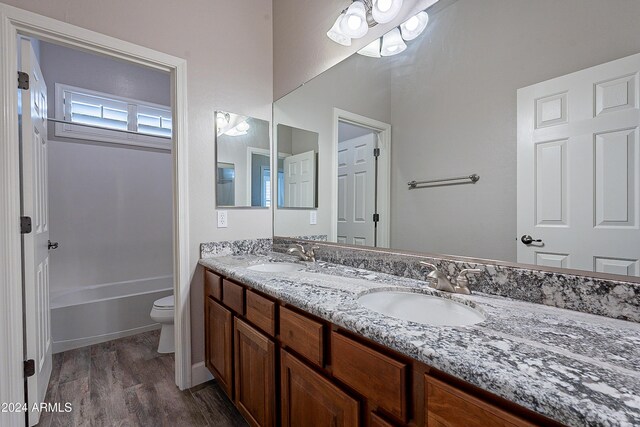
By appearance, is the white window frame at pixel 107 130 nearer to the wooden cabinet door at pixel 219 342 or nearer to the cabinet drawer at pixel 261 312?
the wooden cabinet door at pixel 219 342

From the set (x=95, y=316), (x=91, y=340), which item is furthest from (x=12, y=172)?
(x=91, y=340)

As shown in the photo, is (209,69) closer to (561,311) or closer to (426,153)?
(426,153)

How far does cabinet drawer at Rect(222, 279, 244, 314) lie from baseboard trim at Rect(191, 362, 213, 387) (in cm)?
66

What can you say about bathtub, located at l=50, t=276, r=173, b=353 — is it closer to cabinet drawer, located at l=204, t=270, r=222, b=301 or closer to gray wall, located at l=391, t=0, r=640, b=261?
cabinet drawer, located at l=204, t=270, r=222, b=301

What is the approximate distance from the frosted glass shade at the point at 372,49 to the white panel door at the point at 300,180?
69 cm

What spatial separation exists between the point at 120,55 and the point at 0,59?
494 mm

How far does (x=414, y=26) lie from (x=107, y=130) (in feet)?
10.4

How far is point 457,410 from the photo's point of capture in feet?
1.82

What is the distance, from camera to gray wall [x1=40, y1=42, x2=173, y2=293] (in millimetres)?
2795

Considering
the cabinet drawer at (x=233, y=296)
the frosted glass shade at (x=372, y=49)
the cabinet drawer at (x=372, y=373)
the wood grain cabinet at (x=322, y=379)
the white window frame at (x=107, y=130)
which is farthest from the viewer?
the white window frame at (x=107, y=130)

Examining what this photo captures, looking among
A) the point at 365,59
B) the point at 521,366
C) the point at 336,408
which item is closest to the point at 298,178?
the point at 365,59

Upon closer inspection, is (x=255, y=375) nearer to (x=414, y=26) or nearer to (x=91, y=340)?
(x=414, y=26)

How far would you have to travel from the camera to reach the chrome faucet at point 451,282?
3.40ft

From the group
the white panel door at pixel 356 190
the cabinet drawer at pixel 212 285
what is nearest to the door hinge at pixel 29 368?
the cabinet drawer at pixel 212 285
